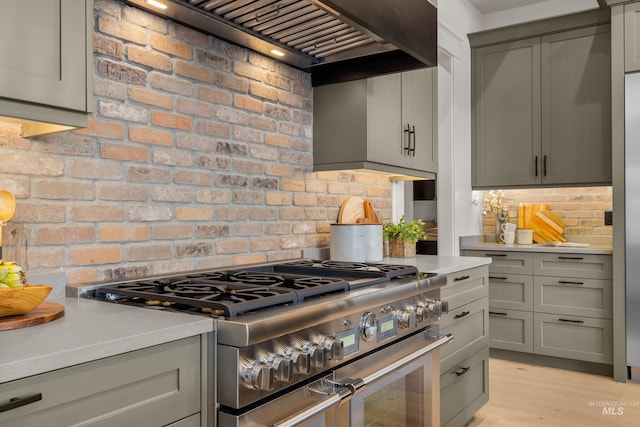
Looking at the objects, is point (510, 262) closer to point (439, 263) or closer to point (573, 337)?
point (573, 337)

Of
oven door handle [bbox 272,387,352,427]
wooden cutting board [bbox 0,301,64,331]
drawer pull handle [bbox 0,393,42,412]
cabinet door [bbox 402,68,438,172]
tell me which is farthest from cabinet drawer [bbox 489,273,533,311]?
drawer pull handle [bbox 0,393,42,412]

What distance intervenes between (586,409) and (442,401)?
1.23 meters

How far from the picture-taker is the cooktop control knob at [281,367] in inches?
48.7

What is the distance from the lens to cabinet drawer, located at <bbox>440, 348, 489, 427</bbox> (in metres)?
2.41

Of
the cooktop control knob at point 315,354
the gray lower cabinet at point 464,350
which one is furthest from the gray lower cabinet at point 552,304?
the cooktop control knob at point 315,354

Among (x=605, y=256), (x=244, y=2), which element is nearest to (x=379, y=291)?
(x=244, y=2)

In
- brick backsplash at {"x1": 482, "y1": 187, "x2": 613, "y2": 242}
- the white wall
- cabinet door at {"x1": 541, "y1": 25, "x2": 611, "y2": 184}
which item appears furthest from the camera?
brick backsplash at {"x1": 482, "y1": 187, "x2": 613, "y2": 242}

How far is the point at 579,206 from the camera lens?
4297 millimetres

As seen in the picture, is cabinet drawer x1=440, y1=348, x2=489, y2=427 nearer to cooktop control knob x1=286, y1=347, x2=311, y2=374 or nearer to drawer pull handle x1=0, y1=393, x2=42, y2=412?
cooktop control knob x1=286, y1=347, x2=311, y2=374

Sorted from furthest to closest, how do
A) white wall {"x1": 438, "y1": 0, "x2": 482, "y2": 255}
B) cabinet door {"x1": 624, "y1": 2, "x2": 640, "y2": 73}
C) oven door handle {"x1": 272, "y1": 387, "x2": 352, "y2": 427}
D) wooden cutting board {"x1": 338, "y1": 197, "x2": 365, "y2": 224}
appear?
white wall {"x1": 438, "y1": 0, "x2": 482, "y2": 255} < cabinet door {"x1": 624, "y1": 2, "x2": 640, "y2": 73} < wooden cutting board {"x1": 338, "y1": 197, "x2": 365, "y2": 224} < oven door handle {"x1": 272, "y1": 387, "x2": 352, "y2": 427}

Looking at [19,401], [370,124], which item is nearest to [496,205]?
[370,124]

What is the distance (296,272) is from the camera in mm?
2107

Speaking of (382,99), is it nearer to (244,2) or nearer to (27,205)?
(244,2)

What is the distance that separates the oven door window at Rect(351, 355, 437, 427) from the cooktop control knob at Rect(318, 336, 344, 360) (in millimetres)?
199
